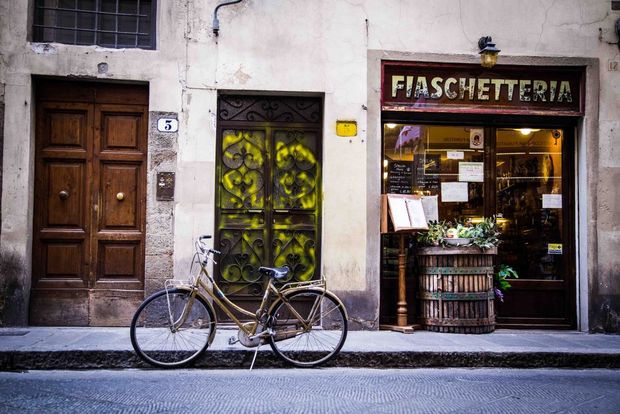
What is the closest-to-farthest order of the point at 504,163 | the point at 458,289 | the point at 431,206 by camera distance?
the point at 458,289
the point at 431,206
the point at 504,163

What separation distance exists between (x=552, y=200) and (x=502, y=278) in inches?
54.9

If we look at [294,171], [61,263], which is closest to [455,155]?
[294,171]

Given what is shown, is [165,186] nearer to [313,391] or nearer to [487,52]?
[313,391]

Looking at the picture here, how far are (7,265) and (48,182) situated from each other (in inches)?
47.3

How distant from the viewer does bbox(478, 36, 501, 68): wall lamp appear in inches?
341

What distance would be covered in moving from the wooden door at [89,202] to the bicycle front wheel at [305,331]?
2.49m

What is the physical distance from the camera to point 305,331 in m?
7.17

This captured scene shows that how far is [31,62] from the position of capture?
8453mm

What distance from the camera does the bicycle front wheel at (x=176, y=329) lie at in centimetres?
684

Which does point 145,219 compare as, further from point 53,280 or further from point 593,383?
point 593,383

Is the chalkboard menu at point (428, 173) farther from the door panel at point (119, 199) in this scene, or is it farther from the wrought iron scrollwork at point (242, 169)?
the door panel at point (119, 199)

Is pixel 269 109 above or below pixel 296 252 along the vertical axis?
above

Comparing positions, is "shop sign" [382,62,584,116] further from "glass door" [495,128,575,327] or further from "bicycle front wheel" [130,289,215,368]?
"bicycle front wheel" [130,289,215,368]

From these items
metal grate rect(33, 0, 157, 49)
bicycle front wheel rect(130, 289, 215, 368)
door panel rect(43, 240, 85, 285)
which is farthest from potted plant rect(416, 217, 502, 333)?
metal grate rect(33, 0, 157, 49)
